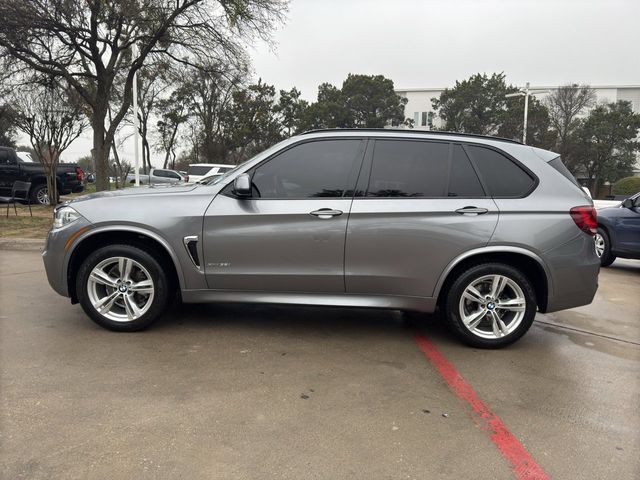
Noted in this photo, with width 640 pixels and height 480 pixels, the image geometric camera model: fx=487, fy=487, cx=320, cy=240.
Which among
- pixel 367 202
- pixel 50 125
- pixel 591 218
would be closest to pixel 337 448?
pixel 367 202

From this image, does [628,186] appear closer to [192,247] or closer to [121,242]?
[192,247]

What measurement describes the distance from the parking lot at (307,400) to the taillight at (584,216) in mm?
1135

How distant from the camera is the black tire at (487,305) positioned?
13.6ft

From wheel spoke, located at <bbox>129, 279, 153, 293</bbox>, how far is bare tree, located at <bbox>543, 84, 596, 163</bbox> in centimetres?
4349

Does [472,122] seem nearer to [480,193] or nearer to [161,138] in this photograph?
[161,138]

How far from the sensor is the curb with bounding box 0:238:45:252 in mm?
9055

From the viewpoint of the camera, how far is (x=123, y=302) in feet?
14.3

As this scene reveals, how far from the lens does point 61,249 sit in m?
4.27

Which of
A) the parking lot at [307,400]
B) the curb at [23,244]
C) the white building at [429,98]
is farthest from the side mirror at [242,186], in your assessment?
the white building at [429,98]

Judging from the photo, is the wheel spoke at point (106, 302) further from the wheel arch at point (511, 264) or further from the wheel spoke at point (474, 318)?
the wheel spoke at point (474, 318)

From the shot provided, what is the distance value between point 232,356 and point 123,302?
120cm

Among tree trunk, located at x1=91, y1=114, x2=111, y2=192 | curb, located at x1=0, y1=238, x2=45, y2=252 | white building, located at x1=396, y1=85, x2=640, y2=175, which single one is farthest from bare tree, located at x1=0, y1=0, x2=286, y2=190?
white building, located at x1=396, y1=85, x2=640, y2=175

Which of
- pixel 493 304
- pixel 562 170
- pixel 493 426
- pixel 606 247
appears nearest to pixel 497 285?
pixel 493 304

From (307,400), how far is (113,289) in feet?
7.15
